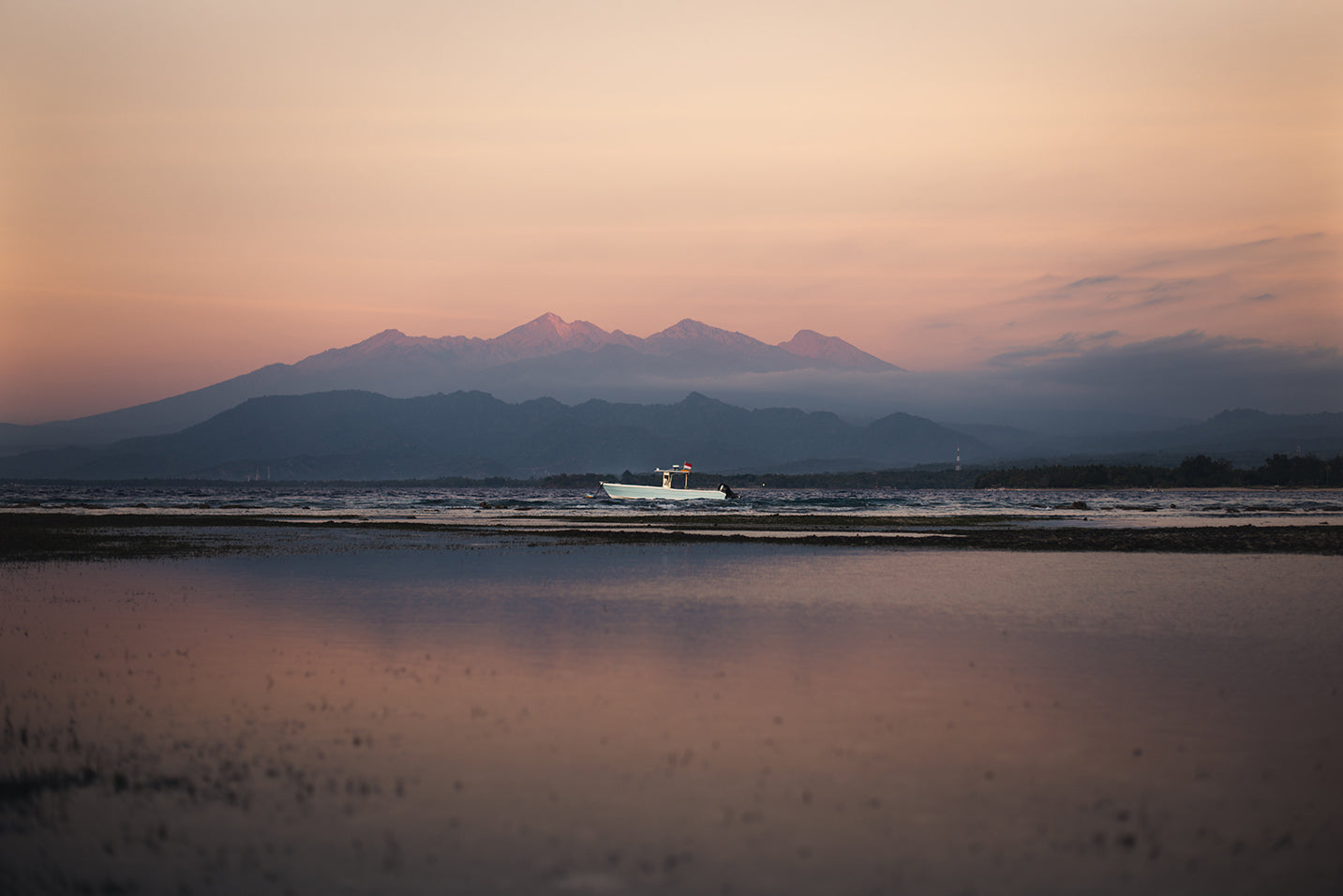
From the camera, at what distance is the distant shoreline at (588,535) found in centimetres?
5600

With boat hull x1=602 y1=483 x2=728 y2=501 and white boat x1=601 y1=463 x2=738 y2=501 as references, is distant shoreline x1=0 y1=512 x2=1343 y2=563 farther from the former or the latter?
boat hull x1=602 y1=483 x2=728 y2=501

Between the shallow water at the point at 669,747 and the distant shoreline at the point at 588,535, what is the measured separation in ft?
84.0

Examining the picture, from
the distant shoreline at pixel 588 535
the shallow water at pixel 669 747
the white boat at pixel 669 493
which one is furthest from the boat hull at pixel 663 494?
the shallow water at pixel 669 747

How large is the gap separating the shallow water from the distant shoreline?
2561 centimetres

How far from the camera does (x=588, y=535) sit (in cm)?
7044

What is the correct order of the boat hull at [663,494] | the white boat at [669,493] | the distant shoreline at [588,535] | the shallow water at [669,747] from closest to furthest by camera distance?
1. the shallow water at [669,747]
2. the distant shoreline at [588,535]
3. the white boat at [669,493]
4. the boat hull at [663,494]

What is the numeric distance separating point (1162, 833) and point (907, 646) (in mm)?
12597

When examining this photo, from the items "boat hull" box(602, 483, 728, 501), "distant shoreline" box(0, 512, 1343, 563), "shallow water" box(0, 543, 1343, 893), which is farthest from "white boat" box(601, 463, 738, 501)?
"shallow water" box(0, 543, 1343, 893)

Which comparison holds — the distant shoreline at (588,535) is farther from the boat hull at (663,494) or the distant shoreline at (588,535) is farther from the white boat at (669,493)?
the boat hull at (663,494)

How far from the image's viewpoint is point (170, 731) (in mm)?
16312

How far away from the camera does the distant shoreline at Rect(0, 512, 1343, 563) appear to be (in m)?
56.0

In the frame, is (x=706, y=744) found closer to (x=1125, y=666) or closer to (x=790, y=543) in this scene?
(x=1125, y=666)

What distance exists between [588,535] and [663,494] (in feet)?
303

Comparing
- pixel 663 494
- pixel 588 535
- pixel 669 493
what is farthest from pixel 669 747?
pixel 663 494
